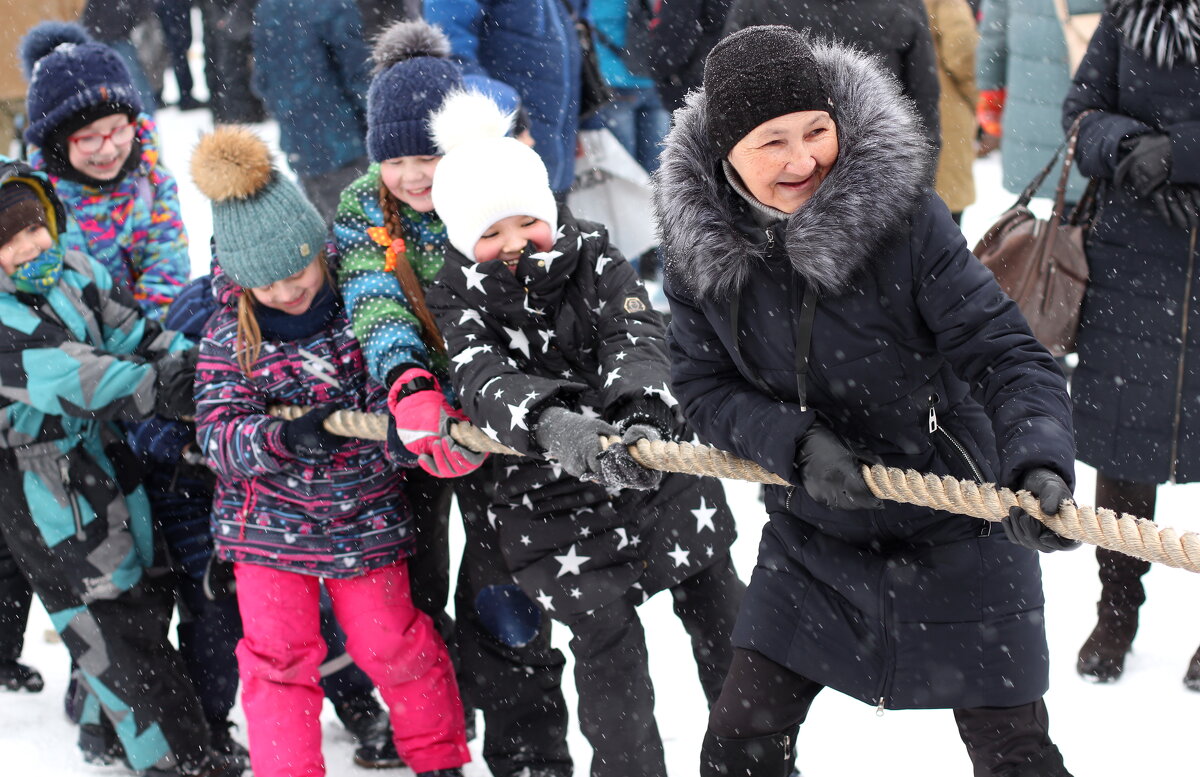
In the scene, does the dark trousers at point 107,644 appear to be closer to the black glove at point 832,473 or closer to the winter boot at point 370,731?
the winter boot at point 370,731

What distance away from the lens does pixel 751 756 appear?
2.37 m

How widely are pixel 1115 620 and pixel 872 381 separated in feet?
5.92

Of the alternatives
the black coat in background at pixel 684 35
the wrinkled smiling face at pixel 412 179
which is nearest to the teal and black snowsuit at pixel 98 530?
the wrinkled smiling face at pixel 412 179

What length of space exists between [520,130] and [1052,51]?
2.93 m

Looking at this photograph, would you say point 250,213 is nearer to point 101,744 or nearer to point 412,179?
point 412,179

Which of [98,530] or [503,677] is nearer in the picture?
[503,677]

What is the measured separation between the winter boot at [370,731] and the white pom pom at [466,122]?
1.62 m

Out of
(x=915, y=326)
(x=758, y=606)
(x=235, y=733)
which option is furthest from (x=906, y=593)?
(x=235, y=733)

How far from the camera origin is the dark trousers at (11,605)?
3912mm

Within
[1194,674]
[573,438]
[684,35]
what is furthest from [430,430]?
[684,35]

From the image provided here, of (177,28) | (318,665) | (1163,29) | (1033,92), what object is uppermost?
(1163,29)

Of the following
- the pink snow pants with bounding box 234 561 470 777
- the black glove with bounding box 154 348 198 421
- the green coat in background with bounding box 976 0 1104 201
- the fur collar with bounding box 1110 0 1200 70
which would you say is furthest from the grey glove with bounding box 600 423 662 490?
the green coat in background with bounding box 976 0 1104 201

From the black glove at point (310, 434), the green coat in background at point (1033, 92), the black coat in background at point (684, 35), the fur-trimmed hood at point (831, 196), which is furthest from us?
the green coat in background at point (1033, 92)

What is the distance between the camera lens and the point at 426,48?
11.5 ft
